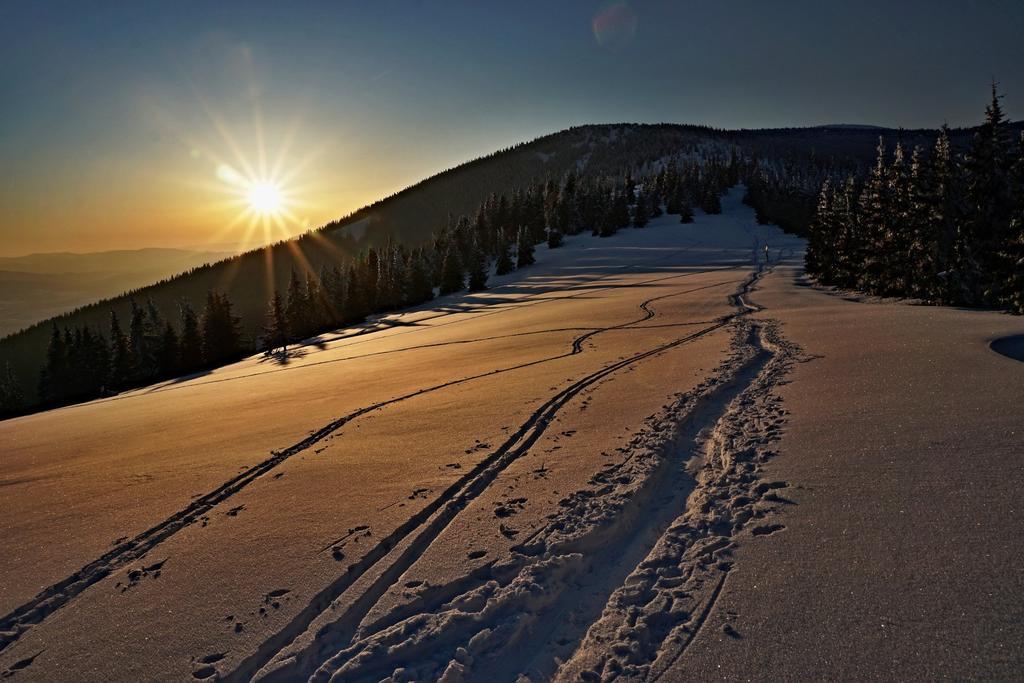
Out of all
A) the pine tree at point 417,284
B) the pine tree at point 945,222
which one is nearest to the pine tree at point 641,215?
the pine tree at point 417,284

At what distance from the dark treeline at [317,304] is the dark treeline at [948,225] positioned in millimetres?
41577

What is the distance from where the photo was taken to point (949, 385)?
8.72 m

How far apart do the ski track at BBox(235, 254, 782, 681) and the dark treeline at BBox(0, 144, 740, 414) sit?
123 ft

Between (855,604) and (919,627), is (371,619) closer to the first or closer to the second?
(855,604)

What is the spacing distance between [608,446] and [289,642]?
495 centimetres

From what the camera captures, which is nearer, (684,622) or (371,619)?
(684,622)

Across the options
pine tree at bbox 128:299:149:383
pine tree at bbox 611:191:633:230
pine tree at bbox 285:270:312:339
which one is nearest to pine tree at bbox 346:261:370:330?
pine tree at bbox 285:270:312:339

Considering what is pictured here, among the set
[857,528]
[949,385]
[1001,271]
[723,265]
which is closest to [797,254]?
[723,265]

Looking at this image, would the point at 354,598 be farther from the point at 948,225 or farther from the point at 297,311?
the point at 297,311

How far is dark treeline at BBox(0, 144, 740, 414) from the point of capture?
57.3 meters

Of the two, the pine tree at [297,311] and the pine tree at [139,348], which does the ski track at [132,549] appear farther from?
the pine tree at [139,348]

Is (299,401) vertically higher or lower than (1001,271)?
lower

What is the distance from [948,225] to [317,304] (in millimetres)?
65809

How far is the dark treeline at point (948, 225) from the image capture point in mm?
22203
